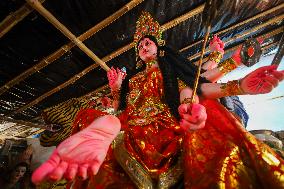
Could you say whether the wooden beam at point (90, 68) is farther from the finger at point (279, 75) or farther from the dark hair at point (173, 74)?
the finger at point (279, 75)

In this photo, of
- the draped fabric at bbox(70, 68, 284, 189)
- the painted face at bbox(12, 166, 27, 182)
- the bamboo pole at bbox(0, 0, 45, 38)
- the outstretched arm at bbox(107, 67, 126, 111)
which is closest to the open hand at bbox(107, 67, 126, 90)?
the outstretched arm at bbox(107, 67, 126, 111)

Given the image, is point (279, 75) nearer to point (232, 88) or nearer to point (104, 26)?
point (232, 88)

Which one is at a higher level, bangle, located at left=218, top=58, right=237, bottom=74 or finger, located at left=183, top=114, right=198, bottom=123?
bangle, located at left=218, top=58, right=237, bottom=74

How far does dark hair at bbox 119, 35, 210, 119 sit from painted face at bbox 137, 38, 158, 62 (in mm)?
49

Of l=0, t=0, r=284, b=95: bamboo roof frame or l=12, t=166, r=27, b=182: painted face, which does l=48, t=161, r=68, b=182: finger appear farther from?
l=12, t=166, r=27, b=182: painted face

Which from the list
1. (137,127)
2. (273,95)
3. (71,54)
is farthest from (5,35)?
(273,95)

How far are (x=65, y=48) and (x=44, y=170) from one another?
2.79 meters

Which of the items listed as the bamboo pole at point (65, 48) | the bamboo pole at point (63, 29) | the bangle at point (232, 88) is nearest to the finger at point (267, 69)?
the bangle at point (232, 88)

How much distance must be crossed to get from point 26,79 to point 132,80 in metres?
2.56

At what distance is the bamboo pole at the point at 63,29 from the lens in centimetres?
291

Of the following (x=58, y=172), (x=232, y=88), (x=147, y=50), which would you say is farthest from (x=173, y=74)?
(x=58, y=172)

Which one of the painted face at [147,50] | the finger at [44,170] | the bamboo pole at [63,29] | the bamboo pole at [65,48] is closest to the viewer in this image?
the finger at [44,170]

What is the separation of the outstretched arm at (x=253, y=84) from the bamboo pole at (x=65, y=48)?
171 centimetres

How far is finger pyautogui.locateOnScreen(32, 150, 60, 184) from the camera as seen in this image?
1126mm
